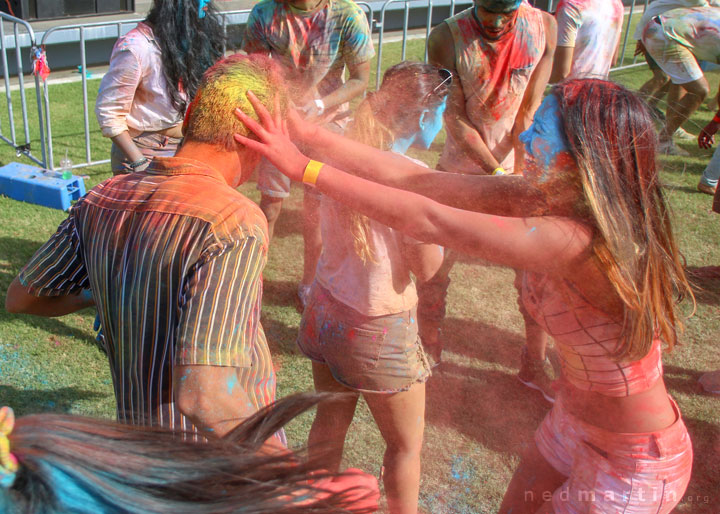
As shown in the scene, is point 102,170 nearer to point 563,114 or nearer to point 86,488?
point 563,114

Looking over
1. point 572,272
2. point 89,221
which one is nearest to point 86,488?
point 89,221

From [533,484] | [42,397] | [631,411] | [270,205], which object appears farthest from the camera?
[270,205]

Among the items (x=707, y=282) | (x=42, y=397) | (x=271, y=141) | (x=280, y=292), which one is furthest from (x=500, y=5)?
(x=42, y=397)

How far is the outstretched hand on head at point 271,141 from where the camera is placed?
166 centimetres

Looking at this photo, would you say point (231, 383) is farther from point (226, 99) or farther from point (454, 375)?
point (454, 375)

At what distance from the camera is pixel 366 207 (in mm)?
1721

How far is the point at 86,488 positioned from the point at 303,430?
245 centimetres

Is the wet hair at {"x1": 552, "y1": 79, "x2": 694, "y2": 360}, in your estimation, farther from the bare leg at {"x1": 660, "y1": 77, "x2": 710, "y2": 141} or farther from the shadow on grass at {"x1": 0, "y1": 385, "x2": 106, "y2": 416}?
the bare leg at {"x1": 660, "y1": 77, "x2": 710, "y2": 141}

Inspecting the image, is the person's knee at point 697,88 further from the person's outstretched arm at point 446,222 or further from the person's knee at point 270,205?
the person's outstretched arm at point 446,222

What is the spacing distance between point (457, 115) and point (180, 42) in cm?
151

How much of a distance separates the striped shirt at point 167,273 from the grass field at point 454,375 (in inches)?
44.4

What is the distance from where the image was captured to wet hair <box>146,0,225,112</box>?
11.7 ft

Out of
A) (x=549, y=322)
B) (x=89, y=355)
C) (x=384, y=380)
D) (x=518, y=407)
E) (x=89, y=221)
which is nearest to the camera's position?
(x=89, y=221)

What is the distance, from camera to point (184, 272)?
1.46 m
